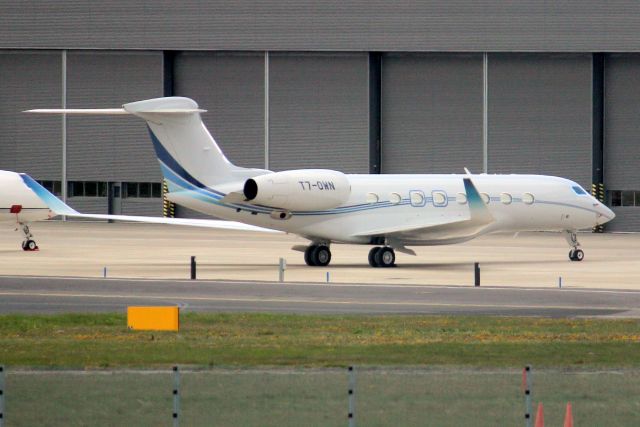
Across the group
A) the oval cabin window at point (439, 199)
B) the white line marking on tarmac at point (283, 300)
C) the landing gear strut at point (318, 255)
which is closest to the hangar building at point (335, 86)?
the oval cabin window at point (439, 199)

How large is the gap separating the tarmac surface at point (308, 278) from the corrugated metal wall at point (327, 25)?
35.6ft

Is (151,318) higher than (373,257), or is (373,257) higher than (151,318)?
(373,257)

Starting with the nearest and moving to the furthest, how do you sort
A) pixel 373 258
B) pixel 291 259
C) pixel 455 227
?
pixel 455 227
pixel 373 258
pixel 291 259

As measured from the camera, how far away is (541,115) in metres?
68.6

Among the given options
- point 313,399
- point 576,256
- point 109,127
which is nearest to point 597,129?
point 576,256

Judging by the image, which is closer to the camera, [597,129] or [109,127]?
[597,129]

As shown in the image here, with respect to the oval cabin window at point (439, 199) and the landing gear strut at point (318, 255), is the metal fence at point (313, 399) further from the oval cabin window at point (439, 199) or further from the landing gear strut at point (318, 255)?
the oval cabin window at point (439, 199)

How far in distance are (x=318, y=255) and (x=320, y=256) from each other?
0.07m

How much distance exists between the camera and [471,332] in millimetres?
25938

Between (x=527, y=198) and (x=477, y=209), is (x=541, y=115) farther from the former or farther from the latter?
(x=477, y=209)

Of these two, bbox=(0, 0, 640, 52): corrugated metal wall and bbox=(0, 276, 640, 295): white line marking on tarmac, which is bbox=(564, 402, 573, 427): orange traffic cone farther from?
bbox=(0, 0, 640, 52): corrugated metal wall

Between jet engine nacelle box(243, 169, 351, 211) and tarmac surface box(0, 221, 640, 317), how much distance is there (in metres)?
2.08

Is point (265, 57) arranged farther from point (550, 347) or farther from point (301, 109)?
point (550, 347)

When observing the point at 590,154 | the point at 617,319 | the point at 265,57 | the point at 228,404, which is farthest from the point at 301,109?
the point at 228,404
